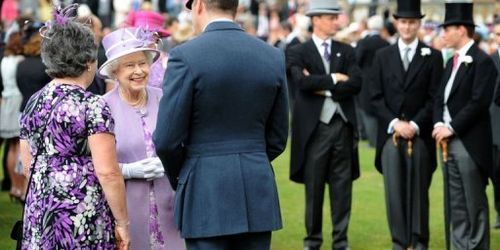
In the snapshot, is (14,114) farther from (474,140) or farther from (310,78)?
(474,140)

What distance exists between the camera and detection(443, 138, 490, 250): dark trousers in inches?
388

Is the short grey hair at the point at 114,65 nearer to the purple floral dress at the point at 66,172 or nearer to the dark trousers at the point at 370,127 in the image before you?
the purple floral dress at the point at 66,172

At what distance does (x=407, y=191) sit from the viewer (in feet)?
33.7

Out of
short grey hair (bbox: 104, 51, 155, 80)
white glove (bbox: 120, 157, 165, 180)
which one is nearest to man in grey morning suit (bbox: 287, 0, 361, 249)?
short grey hair (bbox: 104, 51, 155, 80)

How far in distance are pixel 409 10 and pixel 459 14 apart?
0.52 meters

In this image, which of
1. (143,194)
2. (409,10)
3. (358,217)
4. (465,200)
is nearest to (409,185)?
(465,200)

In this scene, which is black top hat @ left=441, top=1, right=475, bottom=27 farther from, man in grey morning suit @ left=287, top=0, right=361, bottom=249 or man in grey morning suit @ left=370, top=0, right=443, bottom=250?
man in grey morning suit @ left=287, top=0, right=361, bottom=249

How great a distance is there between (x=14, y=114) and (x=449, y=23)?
6.30 m

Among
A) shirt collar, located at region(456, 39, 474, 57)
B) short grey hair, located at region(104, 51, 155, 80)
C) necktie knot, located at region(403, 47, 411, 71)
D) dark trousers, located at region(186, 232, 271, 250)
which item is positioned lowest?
dark trousers, located at region(186, 232, 271, 250)

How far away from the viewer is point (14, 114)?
1403cm

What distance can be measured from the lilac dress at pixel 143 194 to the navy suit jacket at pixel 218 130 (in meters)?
0.74

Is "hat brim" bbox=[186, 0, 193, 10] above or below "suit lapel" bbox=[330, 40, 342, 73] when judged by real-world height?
above

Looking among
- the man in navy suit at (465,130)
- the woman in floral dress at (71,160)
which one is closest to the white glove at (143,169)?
the woman in floral dress at (71,160)

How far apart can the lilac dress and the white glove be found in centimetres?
8
